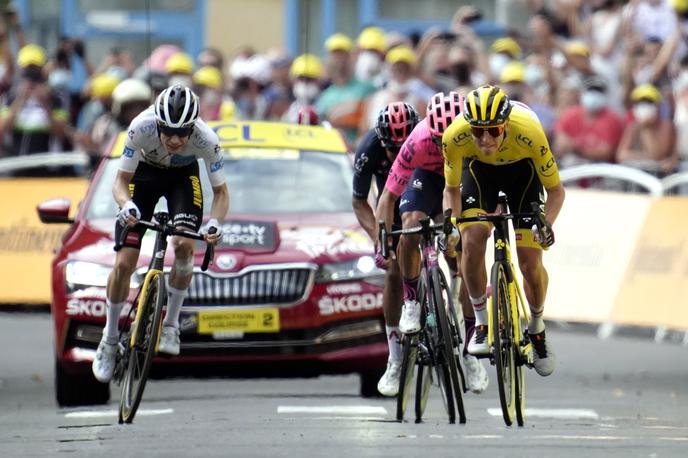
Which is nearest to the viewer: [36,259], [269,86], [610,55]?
[36,259]

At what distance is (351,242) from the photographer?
13.0m

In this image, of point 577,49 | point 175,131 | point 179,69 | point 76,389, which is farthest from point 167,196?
point 179,69

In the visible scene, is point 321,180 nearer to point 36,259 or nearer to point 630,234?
point 630,234

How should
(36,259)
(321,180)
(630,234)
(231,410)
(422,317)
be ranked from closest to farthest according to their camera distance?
(422,317)
(231,410)
(321,180)
(630,234)
(36,259)

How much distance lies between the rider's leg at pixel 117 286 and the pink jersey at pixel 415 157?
65.4 inches

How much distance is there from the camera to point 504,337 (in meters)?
11.0

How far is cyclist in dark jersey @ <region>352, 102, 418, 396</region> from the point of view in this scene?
1188 cm

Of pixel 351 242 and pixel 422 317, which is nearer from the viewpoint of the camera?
pixel 422 317

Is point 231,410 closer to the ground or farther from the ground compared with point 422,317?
closer to the ground

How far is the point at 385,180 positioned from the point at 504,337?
1.94 meters

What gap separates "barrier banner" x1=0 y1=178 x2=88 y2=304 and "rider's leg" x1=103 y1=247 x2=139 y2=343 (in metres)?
6.83

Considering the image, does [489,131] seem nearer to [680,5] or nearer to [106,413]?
[106,413]

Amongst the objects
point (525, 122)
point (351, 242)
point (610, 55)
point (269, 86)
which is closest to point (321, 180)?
point (351, 242)

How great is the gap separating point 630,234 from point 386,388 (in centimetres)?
560
